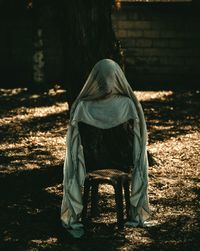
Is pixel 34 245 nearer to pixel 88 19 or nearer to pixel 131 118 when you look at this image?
pixel 131 118

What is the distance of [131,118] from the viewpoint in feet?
21.3

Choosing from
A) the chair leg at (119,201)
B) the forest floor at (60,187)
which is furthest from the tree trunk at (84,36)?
the chair leg at (119,201)

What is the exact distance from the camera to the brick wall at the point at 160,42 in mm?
20719

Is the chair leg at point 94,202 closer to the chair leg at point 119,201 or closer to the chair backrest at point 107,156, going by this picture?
the chair backrest at point 107,156

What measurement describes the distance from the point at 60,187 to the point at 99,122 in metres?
2.34

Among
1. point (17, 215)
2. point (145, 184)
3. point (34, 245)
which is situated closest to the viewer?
point (34, 245)

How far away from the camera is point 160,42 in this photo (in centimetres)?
2086

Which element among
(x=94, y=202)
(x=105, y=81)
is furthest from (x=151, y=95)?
(x=105, y=81)

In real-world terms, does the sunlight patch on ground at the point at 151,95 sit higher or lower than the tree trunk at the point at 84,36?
lower

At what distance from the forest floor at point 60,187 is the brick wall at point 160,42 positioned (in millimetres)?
5065

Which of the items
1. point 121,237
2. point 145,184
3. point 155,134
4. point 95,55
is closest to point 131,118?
point 145,184

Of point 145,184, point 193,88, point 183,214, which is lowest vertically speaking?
point 193,88

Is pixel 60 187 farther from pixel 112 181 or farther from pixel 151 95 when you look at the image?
pixel 151 95

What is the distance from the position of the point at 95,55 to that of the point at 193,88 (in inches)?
468
